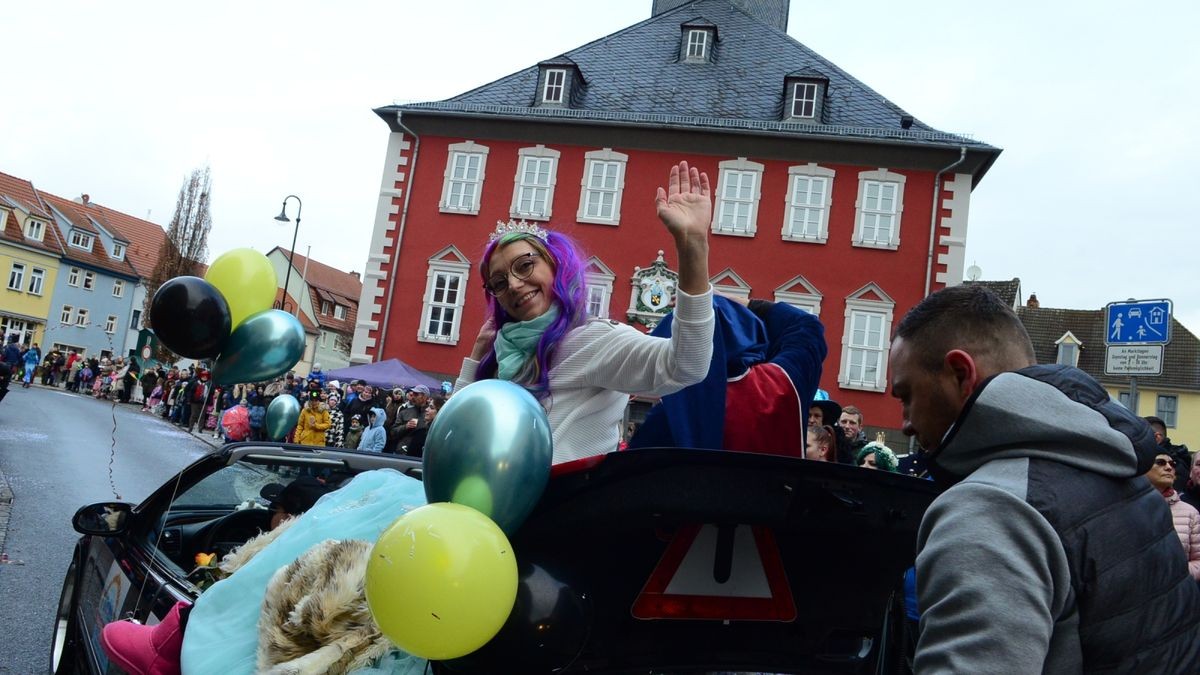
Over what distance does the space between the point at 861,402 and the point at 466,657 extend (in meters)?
21.3

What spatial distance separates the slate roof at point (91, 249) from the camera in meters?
56.7

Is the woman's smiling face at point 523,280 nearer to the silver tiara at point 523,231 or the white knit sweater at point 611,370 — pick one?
the silver tiara at point 523,231

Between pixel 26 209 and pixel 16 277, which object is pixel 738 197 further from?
pixel 26 209

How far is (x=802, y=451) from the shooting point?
2248 mm

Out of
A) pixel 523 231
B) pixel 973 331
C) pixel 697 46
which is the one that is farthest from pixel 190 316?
pixel 697 46

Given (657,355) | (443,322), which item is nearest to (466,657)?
(657,355)

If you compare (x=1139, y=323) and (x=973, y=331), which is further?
(x=1139, y=323)

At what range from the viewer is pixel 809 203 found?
2291 centimetres

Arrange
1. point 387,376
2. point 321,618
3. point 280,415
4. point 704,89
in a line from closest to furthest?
point 321,618, point 280,415, point 387,376, point 704,89

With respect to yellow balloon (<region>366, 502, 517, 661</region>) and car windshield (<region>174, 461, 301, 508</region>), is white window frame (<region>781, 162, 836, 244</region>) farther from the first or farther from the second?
yellow balloon (<region>366, 502, 517, 661</region>)

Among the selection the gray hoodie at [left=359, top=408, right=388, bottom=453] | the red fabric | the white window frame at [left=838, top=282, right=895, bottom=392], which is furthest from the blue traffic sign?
the white window frame at [left=838, top=282, right=895, bottom=392]

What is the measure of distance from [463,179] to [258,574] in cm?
2299

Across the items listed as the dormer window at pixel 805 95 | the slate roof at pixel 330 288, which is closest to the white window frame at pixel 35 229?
the slate roof at pixel 330 288

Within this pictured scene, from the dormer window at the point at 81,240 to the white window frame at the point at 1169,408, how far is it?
215ft
